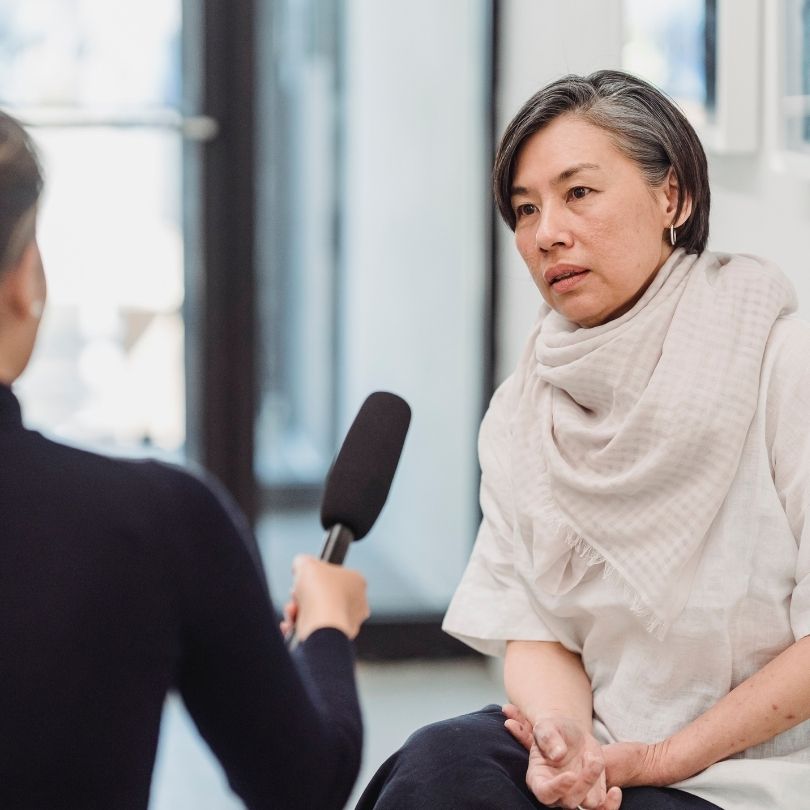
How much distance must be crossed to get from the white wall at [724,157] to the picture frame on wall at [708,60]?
2 centimetres

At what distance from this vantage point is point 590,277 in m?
1.59

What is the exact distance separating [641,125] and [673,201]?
0.10 meters

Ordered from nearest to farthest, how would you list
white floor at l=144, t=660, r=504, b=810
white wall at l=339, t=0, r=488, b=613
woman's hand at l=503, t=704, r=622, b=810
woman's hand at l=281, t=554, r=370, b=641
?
woman's hand at l=281, t=554, r=370, b=641 < woman's hand at l=503, t=704, r=622, b=810 < white floor at l=144, t=660, r=504, b=810 < white wall at l=339, t=0, r=488, b=613

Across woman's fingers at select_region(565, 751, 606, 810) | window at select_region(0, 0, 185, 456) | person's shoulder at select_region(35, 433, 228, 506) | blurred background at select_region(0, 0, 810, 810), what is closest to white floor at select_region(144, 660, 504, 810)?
blurred background at select_region(0, 0, 810, 810)

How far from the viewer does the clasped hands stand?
4.68 ft

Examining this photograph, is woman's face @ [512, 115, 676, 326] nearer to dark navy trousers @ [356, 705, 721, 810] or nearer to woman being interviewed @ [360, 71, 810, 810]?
woman being interviewed @ [360, 71, 810, 810]

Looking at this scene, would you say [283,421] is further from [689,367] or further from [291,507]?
[689,367]

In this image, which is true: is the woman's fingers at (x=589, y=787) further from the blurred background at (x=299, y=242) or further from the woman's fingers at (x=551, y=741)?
the blurred background at (x=299, y=242)

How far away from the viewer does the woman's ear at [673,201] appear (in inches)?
62.6

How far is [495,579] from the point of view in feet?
5.61

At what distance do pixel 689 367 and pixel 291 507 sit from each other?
2033 mm

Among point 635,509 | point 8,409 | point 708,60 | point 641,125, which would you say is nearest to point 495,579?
point 635,509

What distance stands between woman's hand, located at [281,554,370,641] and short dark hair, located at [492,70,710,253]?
67 centimetres

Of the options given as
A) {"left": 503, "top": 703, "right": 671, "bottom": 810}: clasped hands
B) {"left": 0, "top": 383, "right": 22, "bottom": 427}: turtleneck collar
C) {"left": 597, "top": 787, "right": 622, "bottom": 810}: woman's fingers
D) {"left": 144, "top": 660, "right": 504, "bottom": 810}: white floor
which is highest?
{"left": 0, "top": 383, "right": 22, "bottom": 427}: turtleneck collar
